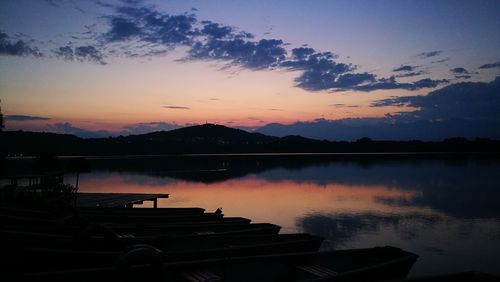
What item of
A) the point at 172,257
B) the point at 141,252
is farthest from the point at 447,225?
the point at 141,252

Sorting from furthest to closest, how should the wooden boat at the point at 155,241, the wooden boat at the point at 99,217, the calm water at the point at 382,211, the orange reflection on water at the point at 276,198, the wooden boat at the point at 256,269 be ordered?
the orange reflection on water at the point at 276,198 → the calm water at the point at 382,211 → the wooden boat at the point at 99,217 → the wooden boat at the point at 155,241 → the wooden boat at the point at 256,269

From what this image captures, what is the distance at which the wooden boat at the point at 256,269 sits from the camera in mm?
4703

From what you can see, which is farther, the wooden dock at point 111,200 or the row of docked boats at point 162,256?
the wooden dock at point 111,200

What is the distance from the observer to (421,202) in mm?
24625

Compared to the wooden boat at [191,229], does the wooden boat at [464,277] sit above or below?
above

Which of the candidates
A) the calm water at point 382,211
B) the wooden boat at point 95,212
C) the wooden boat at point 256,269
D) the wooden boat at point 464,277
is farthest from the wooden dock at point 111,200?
the wooden boat at point 464,277

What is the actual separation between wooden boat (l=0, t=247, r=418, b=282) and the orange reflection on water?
31.2 feet

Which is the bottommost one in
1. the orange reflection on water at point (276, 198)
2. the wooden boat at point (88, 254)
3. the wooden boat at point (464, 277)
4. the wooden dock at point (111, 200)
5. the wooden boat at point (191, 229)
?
the orange reflection on water at point (276, 198)

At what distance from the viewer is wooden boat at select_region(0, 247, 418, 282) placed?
15.4 feet

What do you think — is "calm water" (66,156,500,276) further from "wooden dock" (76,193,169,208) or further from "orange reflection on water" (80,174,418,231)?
"wooden dock" (76,193,169,208)

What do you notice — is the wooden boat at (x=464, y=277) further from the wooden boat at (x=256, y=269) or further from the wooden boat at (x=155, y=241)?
the wooden boat at (x=155, y=241)

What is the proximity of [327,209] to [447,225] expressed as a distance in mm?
6244

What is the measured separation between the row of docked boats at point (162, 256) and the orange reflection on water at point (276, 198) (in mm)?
8730

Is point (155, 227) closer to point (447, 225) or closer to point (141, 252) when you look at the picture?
point (141, 252)
